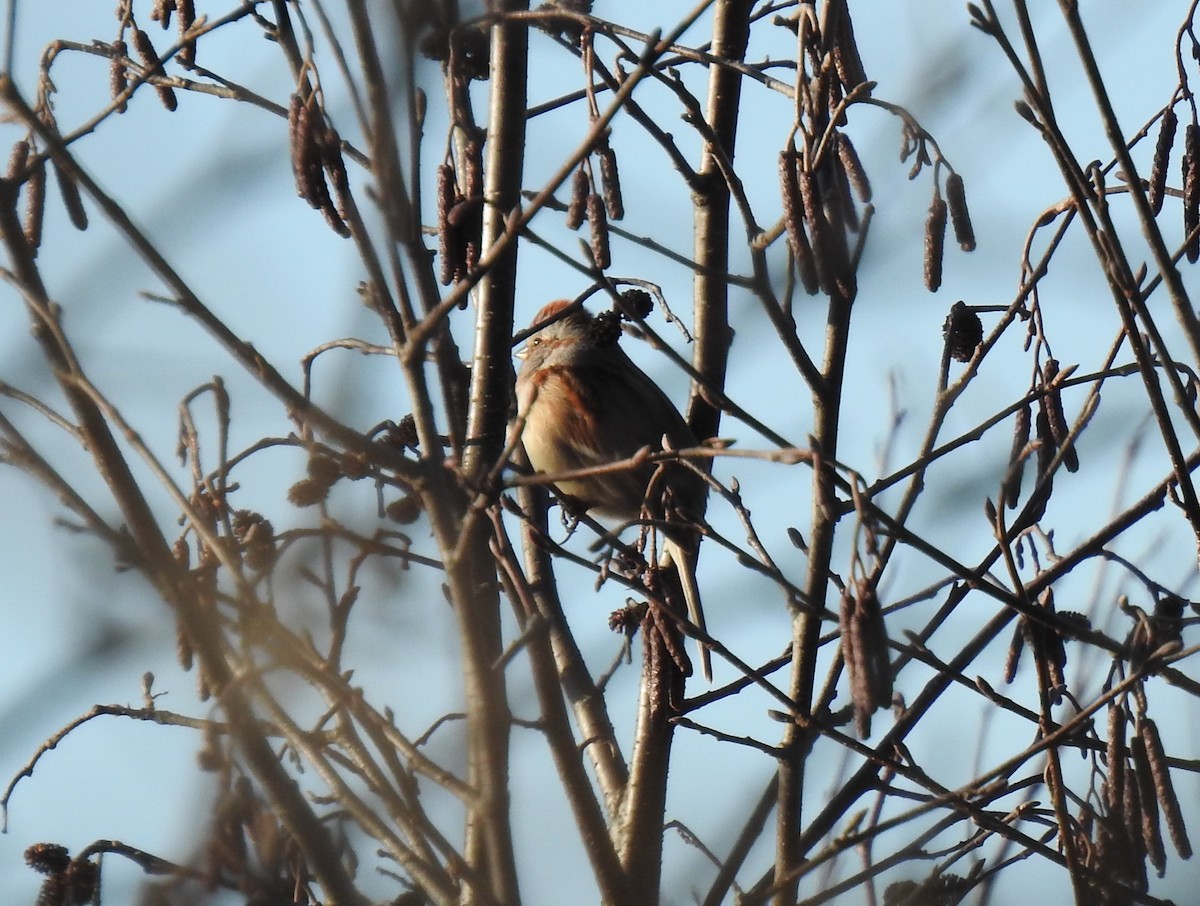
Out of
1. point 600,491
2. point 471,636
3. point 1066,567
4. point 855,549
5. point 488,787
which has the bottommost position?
point 488,787

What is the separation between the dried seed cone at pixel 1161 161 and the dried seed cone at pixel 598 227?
967mm

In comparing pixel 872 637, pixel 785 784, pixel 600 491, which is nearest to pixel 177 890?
pixel 872 637

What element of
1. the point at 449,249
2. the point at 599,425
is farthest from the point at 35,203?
the point at 599,425

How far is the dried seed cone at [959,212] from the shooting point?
2.50 meters

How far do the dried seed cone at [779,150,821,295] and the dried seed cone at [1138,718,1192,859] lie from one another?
0.89 metres

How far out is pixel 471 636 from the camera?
1.93 m

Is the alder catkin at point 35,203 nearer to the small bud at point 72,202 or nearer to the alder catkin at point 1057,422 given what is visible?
the small bud at point 72,202

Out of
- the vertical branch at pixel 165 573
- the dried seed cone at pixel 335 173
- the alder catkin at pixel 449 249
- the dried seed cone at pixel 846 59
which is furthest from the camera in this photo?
the dried seed cone at pixel 846 59

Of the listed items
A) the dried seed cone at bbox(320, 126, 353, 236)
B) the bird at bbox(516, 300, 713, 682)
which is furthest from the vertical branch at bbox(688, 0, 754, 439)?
the bird at bbox(516, 300, 713, 682)

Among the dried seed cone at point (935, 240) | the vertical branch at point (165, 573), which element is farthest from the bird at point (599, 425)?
the vertical branch at point (165, 573)

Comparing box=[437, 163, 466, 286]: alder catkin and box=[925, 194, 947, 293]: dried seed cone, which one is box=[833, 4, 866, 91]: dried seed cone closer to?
box=[925, 194, 947, 293]: dried seed cone

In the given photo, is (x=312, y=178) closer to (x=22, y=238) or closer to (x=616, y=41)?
(x=22, y=238)

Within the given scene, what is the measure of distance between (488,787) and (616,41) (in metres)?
1.32

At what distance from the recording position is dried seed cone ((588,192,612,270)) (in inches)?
106
